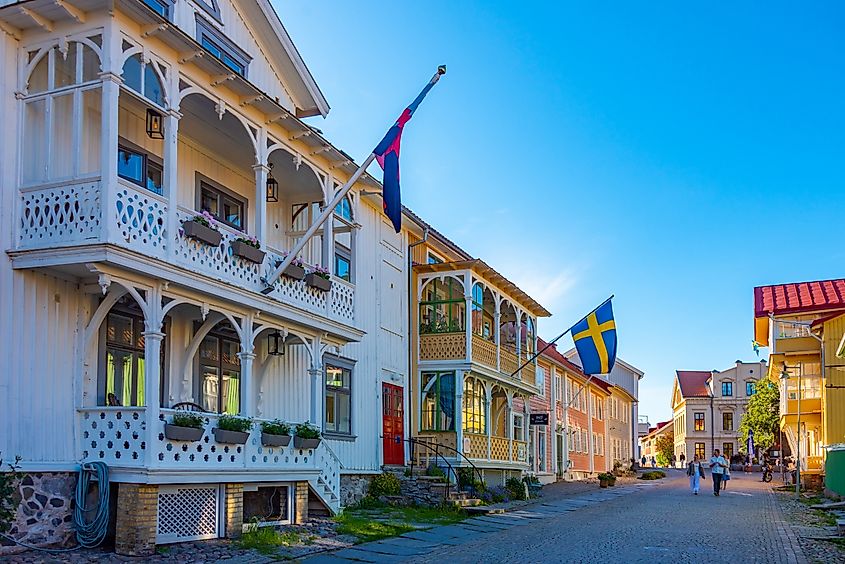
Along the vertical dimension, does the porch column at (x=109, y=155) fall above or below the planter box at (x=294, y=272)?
above

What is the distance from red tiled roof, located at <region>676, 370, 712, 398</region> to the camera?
10075 centimetres

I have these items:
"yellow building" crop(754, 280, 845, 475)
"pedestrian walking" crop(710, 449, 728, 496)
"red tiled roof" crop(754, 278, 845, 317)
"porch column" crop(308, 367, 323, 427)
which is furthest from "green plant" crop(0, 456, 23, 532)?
"red tiled roof" crop(754, 278, 845, 317)

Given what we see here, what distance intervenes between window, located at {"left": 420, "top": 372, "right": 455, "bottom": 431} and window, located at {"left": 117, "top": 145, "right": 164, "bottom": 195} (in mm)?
12490

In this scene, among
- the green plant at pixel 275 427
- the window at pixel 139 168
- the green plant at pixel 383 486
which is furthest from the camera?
the green plant at pixel 383 486

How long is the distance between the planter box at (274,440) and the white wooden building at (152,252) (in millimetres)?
150

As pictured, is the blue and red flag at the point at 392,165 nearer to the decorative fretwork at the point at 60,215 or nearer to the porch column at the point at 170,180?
the porch column at the point at 170,180

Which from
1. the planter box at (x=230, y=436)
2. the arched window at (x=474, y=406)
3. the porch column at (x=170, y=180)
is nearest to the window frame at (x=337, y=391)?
the arched window at (x=474, y=406)

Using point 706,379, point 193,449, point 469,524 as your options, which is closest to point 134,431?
point 193,449

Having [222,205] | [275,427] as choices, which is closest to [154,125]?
[222,205]

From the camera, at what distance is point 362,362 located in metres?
23.3

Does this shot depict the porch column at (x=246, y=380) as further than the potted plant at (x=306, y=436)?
No

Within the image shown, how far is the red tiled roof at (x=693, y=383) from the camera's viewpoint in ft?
331

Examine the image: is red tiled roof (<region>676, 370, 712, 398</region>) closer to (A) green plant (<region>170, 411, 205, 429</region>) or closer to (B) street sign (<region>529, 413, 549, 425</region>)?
(B) street sign (<region>529, 413, 549, 425</region>)

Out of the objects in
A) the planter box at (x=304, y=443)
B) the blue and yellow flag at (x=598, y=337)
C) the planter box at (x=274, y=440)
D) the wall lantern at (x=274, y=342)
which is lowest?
the planter box at (x=304, y=443)
